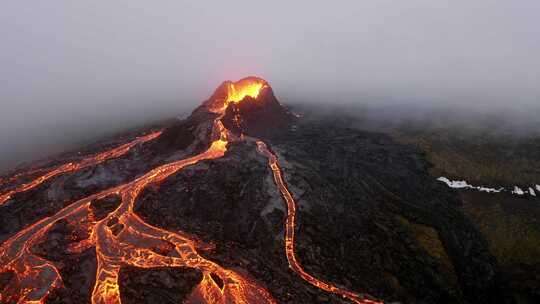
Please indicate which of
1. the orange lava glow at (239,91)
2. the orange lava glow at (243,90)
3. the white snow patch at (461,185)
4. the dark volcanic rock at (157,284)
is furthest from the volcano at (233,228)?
the orange lava glow at (243,90)

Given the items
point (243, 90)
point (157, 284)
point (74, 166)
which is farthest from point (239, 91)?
point (157, 284)

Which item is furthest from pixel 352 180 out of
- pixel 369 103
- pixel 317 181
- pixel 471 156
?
pixel 369 103

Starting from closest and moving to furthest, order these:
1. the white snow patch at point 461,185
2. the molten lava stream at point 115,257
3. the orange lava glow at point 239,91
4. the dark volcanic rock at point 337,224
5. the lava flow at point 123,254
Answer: the molten lava stream at point 115,257
the lava flow at point 123,254
the dark volcanic rock at point 337,224
the white snow patch at point 461,185
the orange lava glow at point 239,91

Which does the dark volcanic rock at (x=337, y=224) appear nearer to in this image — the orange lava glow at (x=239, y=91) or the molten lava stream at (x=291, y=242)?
the molten lava stream at (x=291, y=242)

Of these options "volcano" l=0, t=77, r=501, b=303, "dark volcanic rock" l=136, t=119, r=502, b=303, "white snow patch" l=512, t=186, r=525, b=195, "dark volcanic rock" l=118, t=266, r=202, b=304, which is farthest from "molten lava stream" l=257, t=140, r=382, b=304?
"white snow patch" l=512, t=186, r=525, b=195

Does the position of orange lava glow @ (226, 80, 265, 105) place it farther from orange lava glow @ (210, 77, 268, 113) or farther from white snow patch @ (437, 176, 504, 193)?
white snow patch @ (437, 176, 504, 193)

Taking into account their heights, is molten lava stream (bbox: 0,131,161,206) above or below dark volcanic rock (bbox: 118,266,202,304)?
above

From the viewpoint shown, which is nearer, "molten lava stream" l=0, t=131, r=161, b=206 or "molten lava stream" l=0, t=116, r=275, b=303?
"molten lava stream" l=0, t=116, r=275, b=303
